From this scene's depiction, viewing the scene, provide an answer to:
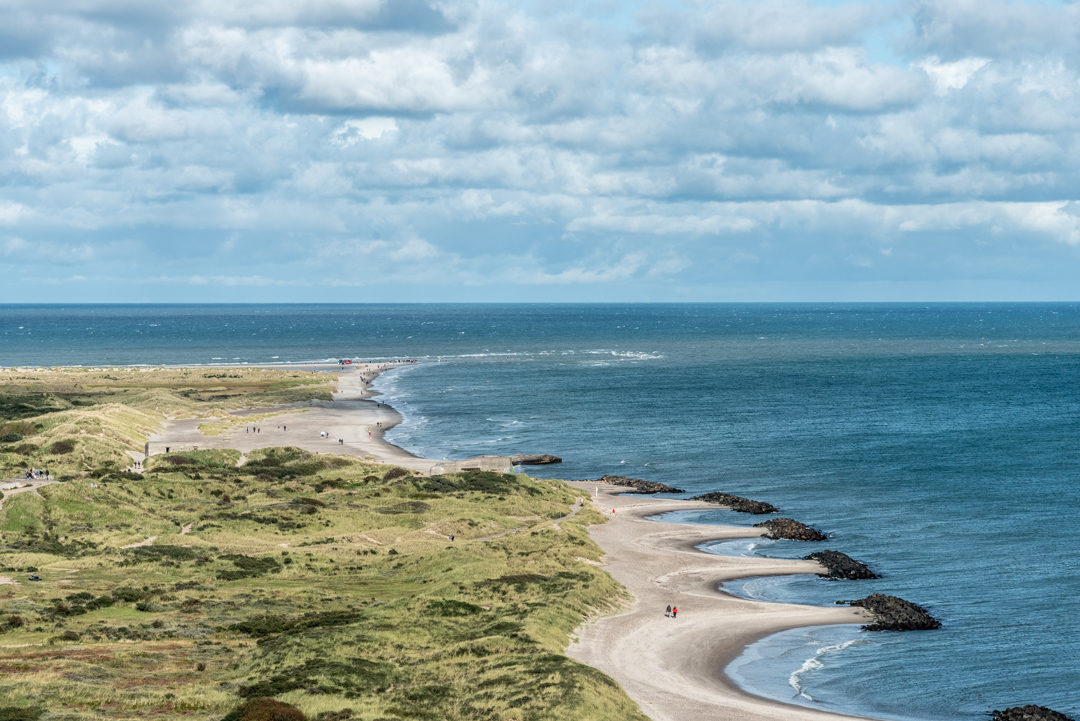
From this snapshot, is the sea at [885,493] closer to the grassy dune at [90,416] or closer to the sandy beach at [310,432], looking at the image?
the sandy beach at [310,432]

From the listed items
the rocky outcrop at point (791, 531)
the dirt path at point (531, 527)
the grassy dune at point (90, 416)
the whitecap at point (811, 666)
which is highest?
the grassy dune at point (90, 416)

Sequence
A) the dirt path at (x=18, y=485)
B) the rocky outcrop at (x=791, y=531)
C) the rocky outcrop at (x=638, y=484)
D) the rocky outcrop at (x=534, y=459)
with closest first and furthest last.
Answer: the dirt path at (x=18, y=485) → the rocky outcrop at (x=791, y=531) → the rocky outcrop at (x=638, y=484) → the rocky outcrop at (x=534, y=459)

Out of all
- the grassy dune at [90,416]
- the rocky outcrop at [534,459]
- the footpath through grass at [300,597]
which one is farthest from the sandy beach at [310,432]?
the footpath through grass at [300,597]

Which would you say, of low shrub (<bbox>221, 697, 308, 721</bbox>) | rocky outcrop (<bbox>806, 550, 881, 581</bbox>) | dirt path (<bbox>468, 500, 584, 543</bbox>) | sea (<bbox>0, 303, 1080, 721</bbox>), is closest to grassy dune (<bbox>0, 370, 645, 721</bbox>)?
dirt path (<bbox>468, 500, 584, 543</bbox>)

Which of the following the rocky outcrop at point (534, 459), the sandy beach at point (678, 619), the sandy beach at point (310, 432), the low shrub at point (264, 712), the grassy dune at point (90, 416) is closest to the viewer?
the low shrub at point (264, 712)

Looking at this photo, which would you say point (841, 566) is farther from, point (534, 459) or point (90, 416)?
point (90, 416)

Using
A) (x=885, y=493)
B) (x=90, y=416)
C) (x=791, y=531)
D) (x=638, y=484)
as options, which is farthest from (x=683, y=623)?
(x=90, y=416)
